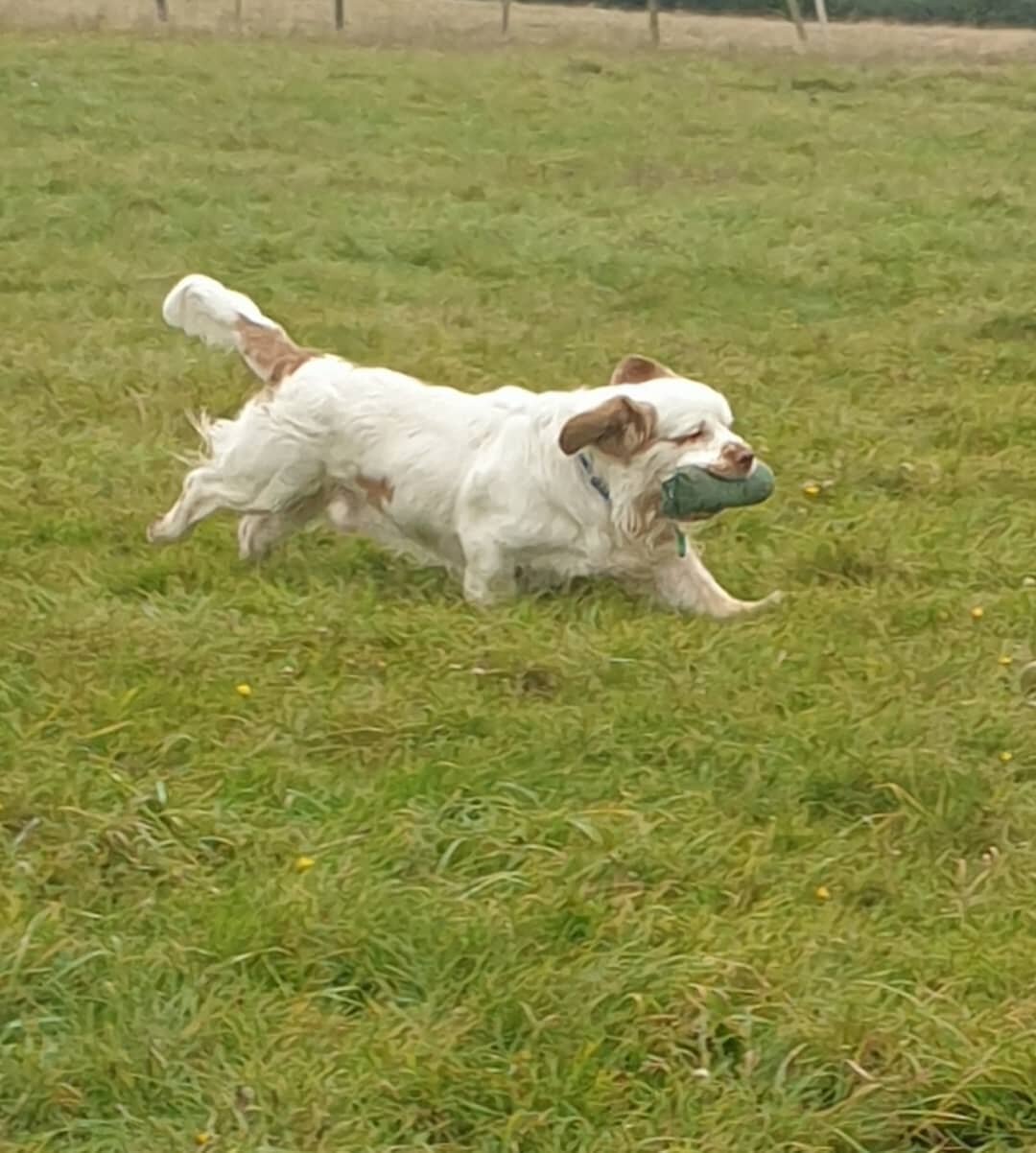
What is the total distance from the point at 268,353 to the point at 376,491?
628mm

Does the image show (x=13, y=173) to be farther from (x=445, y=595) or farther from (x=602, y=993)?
(x=602, y=993)

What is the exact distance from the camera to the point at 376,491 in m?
6.07

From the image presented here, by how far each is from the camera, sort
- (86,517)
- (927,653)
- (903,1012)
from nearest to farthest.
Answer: (903,1012)
(927,653)
(86,517)

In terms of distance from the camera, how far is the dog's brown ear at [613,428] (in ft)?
18.0

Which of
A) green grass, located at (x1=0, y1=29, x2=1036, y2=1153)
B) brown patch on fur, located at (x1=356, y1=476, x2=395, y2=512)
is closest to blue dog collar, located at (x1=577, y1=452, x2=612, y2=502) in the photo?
green grass, located at (x1=0, y1=29, x2=1036, y2=1153)

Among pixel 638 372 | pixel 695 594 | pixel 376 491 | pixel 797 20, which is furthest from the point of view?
pixel 797 20

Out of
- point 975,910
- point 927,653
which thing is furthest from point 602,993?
point 927,653

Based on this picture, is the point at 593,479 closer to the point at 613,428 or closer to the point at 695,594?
the point at 613,428

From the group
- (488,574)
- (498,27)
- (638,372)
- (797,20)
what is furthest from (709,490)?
(498,27)

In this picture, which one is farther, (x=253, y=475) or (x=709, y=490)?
(x=253, y=475)

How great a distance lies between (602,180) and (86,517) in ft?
30.0

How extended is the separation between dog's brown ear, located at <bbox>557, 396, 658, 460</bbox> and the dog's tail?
114cm

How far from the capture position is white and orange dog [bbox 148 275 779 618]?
5.59 meters

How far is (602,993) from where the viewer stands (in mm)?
3479
